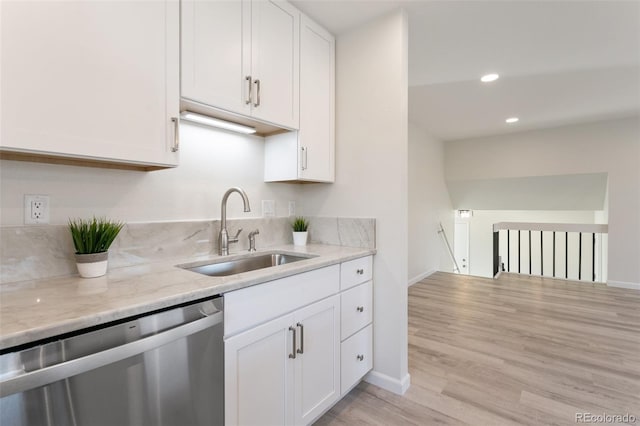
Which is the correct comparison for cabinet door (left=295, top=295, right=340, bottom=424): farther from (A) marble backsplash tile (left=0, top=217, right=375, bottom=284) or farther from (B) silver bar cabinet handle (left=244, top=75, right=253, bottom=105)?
(B) silver bar cabinet handle (left=244, top=75, right=253, bottom=105)

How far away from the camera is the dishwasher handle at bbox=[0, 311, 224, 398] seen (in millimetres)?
697

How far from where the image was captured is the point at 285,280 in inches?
54.4

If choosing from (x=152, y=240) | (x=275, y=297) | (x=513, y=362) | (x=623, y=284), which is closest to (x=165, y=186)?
(x=152, y=240)

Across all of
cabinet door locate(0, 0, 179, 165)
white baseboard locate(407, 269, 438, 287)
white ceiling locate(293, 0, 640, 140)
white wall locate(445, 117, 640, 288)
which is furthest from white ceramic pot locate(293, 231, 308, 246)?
white wall locate(445, 117, 640, 288)

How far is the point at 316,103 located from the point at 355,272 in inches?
46.0

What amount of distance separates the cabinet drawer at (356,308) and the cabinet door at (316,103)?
2.61 ft

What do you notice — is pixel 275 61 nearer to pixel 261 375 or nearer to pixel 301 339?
pixel 301 339

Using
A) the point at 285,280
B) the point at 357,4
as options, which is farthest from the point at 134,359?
the point at 357,4

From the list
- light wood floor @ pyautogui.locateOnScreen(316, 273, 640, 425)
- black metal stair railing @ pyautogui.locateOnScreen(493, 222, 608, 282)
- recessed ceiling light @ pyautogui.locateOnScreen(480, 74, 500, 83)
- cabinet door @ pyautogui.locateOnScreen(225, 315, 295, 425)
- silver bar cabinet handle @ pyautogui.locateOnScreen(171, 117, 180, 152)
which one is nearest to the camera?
cabinet door @ pyautogui.locateOnScreen(225, 315, 295, 425)

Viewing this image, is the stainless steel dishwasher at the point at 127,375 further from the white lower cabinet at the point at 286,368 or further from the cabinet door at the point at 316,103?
the cabinet door at the point at 316,103

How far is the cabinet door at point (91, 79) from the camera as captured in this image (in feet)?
3.14

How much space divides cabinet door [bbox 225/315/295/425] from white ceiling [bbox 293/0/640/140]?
1941 millimetres

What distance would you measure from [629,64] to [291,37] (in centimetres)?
304

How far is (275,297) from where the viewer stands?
134 cm
